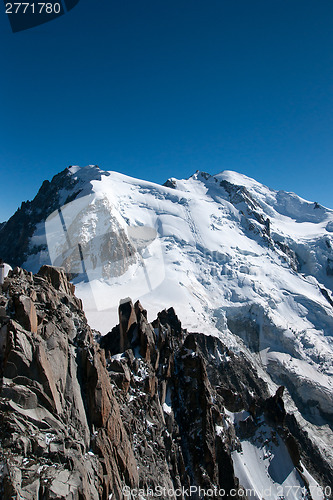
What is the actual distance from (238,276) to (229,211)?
57.6 metres

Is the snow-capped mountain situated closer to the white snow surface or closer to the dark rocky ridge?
the white snow surface

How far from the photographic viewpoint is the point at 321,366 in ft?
406

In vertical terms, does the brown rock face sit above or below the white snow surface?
below

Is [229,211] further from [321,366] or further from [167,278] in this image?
[321,366]

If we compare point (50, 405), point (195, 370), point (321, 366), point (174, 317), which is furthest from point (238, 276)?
point (50, 405)

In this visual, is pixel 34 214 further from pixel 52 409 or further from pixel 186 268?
pixel 52 409

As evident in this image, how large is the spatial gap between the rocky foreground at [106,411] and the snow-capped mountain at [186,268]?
3641cm

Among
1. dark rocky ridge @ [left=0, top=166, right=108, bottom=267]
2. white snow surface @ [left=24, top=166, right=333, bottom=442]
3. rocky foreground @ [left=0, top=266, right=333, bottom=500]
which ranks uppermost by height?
dark rocky ridge @ [left=0, top=166, right=108, bottom=267]

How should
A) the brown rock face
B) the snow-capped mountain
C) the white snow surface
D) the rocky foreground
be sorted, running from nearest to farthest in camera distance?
the brown rock face, the rocky foreground, the snow-capped mountain, the white snow surface

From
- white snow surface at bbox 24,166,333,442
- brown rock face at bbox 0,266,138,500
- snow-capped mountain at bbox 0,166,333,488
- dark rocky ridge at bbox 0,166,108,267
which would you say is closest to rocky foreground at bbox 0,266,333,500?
brown rock face at bbox 0,266,138,500

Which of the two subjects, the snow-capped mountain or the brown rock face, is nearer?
the brown rock face

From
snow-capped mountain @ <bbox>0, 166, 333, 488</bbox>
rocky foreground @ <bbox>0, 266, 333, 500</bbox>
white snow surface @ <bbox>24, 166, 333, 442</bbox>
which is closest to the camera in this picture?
rocky foreground @ <bbox>0, 266, 333, 500</bbox>

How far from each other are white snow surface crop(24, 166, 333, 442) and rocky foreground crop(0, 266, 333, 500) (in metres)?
37.4

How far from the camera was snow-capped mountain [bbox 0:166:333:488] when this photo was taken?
4429 inches
